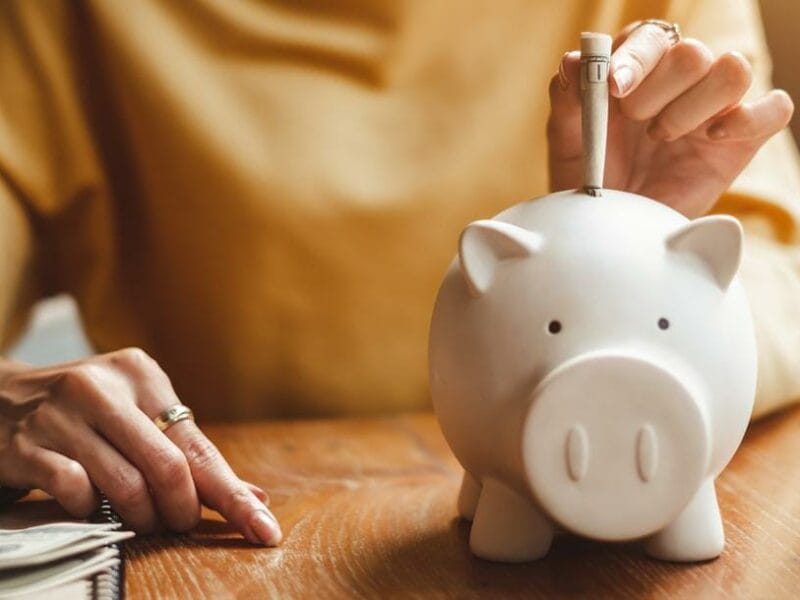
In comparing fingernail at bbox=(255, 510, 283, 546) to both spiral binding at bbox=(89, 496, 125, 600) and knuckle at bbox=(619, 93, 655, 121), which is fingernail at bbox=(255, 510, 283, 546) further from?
knuckle at bbox=(619, 93, 655, 121)

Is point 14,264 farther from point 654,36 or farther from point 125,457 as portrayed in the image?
point 654,36

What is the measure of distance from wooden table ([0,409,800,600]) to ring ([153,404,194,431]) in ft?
0.23

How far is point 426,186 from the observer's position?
1.18m

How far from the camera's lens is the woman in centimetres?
115

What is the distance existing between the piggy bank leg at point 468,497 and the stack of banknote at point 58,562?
0.69ft

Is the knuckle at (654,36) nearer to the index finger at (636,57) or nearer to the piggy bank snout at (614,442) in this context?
the index finger at (636,57)

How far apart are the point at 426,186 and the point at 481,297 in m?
0.57

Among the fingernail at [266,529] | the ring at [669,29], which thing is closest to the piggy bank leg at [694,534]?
the fingernail at [266,529]

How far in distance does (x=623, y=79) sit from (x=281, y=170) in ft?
1.80

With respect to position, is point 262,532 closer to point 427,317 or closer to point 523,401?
point 523,401

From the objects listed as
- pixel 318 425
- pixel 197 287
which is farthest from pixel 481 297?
pixel 197 287

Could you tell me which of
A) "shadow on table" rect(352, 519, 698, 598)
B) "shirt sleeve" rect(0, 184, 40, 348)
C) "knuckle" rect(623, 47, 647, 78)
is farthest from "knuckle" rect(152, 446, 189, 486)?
"shirt sleeve" rect(0, 184, 40, 348)

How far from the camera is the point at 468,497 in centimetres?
73

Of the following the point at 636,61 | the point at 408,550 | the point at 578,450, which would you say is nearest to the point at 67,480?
the point at 408,550
